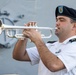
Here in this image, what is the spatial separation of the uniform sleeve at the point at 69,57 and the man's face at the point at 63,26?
160 millimetres

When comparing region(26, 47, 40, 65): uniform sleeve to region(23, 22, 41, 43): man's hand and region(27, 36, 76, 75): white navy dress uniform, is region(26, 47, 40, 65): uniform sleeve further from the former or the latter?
region(23, 22, 41, 43): man's hand

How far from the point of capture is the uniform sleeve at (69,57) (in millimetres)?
2041

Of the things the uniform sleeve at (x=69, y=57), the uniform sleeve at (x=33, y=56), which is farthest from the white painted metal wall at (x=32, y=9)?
the uniform sleeve at (x=69, y=57)

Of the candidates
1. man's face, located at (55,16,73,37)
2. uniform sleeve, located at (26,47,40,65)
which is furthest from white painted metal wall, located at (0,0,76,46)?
man's face, located at (55,16,73,37)

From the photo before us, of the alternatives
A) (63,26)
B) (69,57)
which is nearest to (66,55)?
(69,57)

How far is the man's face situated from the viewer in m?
2.20

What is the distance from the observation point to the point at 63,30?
221cm

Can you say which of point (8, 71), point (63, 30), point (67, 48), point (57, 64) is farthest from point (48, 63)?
point (8, 71)

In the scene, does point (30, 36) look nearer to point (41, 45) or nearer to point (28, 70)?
point (41, 45)

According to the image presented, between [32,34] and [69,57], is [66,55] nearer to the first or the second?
[69,57]

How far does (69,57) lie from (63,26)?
30cm

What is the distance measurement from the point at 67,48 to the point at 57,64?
0.19 meters

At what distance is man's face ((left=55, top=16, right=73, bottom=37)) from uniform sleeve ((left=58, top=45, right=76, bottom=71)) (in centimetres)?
16

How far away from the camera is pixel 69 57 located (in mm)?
2064
